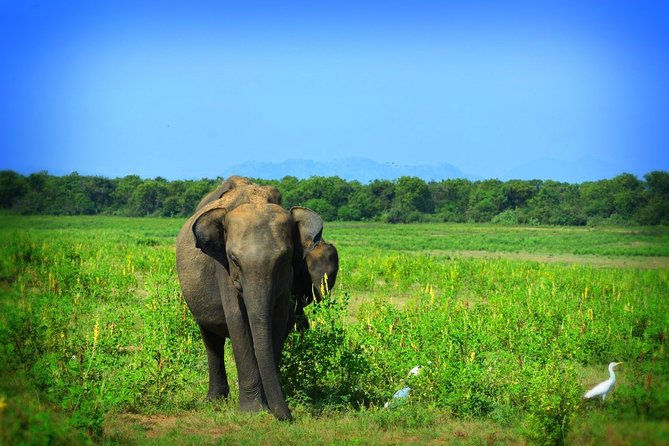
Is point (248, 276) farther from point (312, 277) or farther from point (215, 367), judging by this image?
A: point (312, 277)

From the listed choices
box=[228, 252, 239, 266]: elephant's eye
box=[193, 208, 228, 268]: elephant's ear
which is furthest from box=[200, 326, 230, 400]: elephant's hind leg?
box=[228, 252, 239, 266]: elephant's eye

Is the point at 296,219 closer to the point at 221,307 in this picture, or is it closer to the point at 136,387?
the point at 221,307

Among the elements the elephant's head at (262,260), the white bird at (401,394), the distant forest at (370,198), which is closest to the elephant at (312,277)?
the elephant's head at (262,260)

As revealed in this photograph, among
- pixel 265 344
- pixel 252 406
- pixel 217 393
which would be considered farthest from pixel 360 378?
pixel 265 344

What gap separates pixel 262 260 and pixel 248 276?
22 cm

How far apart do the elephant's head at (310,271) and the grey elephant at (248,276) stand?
0.02 metres

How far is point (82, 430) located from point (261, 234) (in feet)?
8.30

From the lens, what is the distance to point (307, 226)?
28.9ft

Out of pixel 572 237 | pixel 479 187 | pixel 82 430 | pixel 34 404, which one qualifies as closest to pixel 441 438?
pixel 82 430

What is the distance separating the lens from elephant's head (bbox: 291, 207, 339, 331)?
8.90 m

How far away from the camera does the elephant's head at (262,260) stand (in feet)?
26.4

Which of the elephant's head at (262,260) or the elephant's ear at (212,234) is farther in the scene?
the elephant's ear at (212,234)

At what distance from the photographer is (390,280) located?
81.8ft

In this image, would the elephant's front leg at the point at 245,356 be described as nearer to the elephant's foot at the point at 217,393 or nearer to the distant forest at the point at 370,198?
the elephant's foot at the point at 217,393
